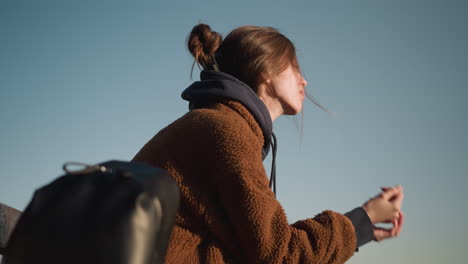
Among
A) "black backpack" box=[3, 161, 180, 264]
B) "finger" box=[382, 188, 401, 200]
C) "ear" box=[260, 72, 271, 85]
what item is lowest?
"finger" box=[382, 188, 401, 200]

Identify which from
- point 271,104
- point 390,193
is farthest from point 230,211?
point 271,104

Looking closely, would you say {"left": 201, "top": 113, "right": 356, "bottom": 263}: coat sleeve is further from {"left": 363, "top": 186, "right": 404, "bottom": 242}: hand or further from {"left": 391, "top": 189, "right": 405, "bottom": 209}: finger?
{"left": 391, "top": 189, "right": 405, "bottom": 209}: finger

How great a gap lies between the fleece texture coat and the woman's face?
0.68 meters

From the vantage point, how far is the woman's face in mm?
2871

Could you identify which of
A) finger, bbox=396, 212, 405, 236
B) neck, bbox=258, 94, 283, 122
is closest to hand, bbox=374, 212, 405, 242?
finger, bbox=396, 212, 405, 236

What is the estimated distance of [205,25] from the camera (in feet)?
9.79

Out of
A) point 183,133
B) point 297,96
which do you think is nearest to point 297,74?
point 297,96

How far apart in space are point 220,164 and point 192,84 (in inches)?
29.3

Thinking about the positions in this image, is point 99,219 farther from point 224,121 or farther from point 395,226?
point 395,226

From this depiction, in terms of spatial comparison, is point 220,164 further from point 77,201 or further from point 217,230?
point 77,201

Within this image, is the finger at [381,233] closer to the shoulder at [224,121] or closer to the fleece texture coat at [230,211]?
the fleece texture coat at [230,211]

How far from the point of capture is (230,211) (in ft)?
6.77

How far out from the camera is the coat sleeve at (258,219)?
6.61 feet

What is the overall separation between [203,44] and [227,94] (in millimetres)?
562
